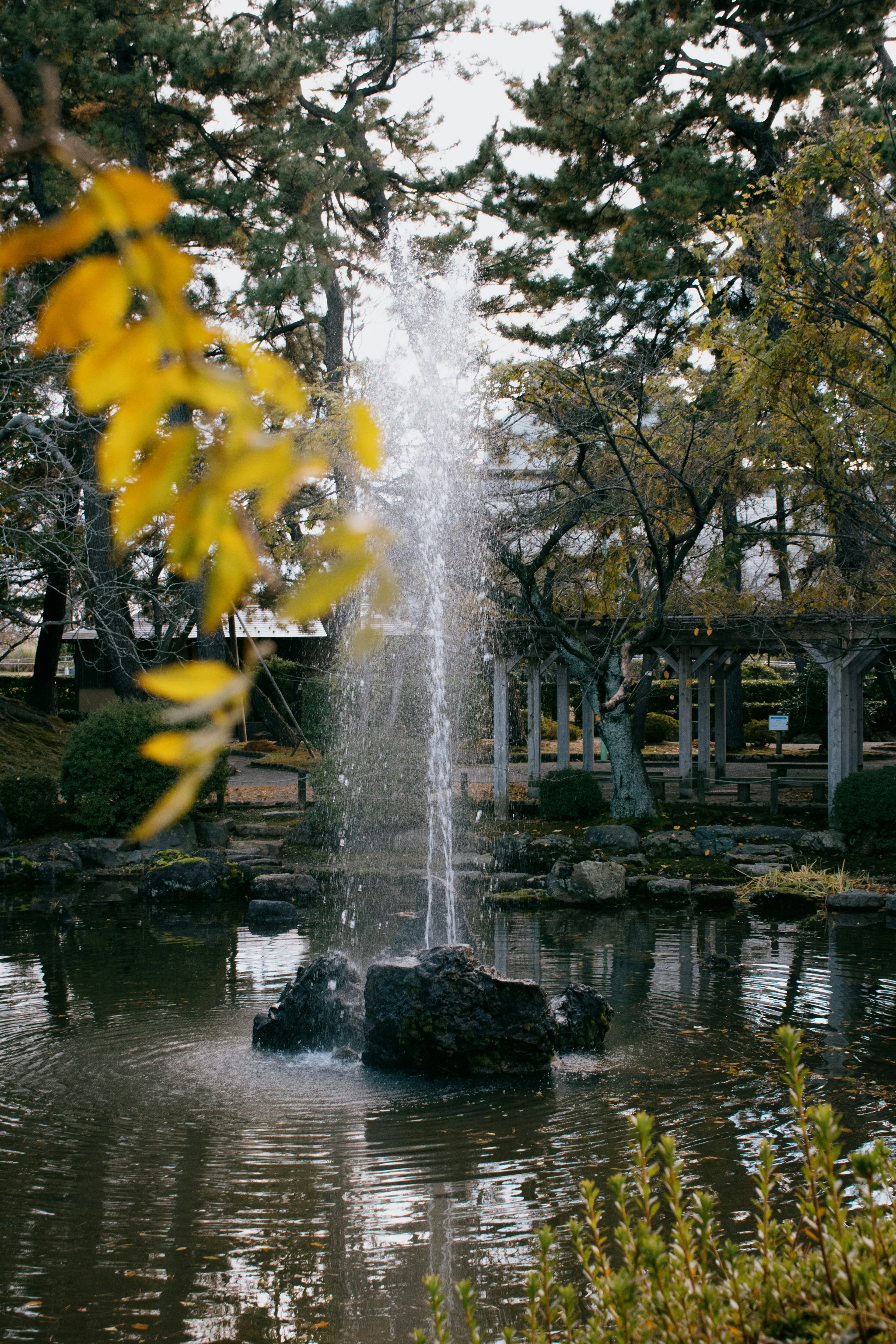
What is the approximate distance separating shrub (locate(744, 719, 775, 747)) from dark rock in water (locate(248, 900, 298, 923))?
21.7 m

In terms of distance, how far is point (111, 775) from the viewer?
1455 cm

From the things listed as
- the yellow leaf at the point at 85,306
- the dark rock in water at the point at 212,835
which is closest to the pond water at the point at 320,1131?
the yellow leaf at the point at 85,306

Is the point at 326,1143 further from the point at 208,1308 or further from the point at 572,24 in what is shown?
the point at 572,24

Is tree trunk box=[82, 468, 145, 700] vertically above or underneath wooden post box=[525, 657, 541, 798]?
above

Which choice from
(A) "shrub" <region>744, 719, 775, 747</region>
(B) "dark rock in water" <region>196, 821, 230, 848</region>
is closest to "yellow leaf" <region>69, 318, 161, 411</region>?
(B) "dark rock in water" <region>196, 821, 230, 848</region>

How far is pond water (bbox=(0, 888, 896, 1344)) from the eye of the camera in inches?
149

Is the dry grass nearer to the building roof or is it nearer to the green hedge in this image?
the building roof

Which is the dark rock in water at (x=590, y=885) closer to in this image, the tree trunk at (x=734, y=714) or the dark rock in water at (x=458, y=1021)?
the dark rock in water at (x=458, y=1021)

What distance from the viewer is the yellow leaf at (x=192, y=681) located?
29.7 inches

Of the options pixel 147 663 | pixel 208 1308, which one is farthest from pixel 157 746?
pixel 147 663

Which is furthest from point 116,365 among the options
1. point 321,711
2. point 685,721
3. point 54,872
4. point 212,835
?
point 321,711

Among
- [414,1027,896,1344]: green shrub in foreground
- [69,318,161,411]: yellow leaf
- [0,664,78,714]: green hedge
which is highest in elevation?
[0,664,78,714]: green hedge

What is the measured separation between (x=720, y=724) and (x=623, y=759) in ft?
24.0

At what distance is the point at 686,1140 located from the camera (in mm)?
4910
